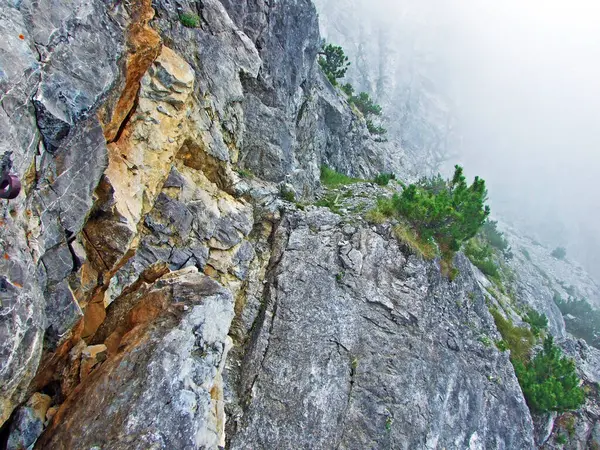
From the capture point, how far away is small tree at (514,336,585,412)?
23.0 metres

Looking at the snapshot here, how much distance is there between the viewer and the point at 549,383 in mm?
23328

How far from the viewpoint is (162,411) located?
9523mm

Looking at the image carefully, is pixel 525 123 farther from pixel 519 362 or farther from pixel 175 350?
pixel 175 350

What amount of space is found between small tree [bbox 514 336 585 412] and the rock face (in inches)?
91.2

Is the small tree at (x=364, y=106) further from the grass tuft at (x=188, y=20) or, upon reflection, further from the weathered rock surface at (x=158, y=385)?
the weathered rock surface at (x=158, y=385)

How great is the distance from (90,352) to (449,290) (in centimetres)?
1921

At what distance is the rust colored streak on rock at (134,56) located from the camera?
1326 cm

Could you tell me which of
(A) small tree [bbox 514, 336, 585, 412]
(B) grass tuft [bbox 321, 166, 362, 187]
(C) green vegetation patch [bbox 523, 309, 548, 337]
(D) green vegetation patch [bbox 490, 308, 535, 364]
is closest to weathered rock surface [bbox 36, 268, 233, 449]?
(B) grass tuft [bbox 321, 166, 362, 187]

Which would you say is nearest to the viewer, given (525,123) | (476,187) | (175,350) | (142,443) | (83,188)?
(142,443)

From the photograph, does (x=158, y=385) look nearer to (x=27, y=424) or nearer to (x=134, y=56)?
(x=27, y=424)

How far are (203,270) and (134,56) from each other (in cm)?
943

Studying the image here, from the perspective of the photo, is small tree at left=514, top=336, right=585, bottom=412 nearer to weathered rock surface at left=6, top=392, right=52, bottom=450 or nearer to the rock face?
the rock face

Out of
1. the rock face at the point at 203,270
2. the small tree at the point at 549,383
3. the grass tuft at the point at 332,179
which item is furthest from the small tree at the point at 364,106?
the small tree at the point at 549,383

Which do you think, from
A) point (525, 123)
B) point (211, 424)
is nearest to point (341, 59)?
point (211, 424)
